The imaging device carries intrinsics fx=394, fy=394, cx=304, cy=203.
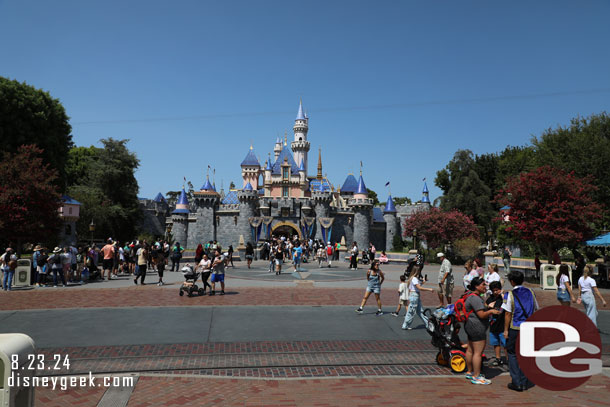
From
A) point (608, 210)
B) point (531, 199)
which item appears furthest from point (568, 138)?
point (531, 199)

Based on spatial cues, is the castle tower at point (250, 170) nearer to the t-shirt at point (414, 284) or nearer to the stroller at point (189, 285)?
the stroller at point (189, 285)

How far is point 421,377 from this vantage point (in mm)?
6180

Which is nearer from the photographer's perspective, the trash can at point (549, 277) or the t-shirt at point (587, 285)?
the t-shirt at point (587, 285)

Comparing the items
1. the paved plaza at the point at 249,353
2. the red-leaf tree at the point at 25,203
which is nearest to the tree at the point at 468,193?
the paved plaza at the point at 249,353

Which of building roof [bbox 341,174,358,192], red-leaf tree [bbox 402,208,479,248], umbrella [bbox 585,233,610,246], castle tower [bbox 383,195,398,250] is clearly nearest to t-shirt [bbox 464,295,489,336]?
umbrella [bbox 585,233,610,246]

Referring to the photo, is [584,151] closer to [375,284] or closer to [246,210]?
[375,284]

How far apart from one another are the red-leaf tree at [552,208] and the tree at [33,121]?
Result: 98.2 ft

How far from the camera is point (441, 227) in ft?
108

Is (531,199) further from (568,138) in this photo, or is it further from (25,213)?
(25,213)

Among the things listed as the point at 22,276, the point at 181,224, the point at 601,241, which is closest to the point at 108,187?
the point at 181,224

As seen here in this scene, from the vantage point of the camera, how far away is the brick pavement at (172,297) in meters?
11.6

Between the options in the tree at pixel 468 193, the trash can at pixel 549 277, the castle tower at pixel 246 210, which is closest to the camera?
the trash can at pixel 549 277

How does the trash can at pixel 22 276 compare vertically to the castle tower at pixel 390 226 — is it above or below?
below

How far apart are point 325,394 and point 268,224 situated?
45.7m
